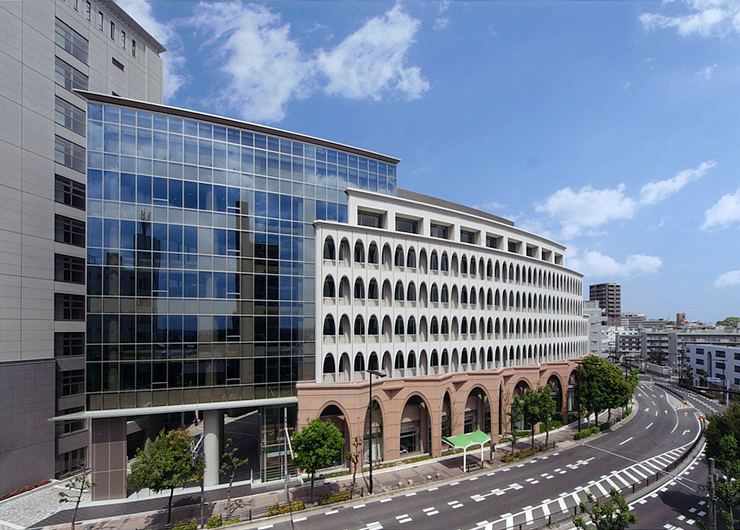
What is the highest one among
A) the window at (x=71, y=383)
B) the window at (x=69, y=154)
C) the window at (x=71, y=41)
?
the window at (x=71, y=41)

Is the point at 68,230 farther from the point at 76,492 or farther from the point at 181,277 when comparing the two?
the point at 76,492

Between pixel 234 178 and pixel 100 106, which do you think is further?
pixel 234 178

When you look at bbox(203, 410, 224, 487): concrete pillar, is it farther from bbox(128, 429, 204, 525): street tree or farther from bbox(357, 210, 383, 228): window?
bbox(357, 210, 383, 228): window

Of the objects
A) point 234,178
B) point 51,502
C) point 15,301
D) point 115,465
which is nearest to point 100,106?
point 234,178

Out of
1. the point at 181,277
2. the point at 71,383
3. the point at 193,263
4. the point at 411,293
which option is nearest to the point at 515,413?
the point at 411,293

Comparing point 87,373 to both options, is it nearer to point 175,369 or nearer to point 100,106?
point 175,369

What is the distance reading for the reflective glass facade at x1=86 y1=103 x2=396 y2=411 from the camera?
33.3 m

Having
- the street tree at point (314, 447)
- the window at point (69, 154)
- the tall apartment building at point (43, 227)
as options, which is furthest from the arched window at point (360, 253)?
the window at point (69, 154)

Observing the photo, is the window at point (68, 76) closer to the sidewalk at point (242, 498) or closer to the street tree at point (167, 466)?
the street tree at point (167, 466)

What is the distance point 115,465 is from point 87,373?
8.14 metres

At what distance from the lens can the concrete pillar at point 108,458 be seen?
32844mm

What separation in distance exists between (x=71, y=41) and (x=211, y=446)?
4210 cm

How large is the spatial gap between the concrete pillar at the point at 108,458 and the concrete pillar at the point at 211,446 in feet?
20.6

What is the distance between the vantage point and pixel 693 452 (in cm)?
4512
